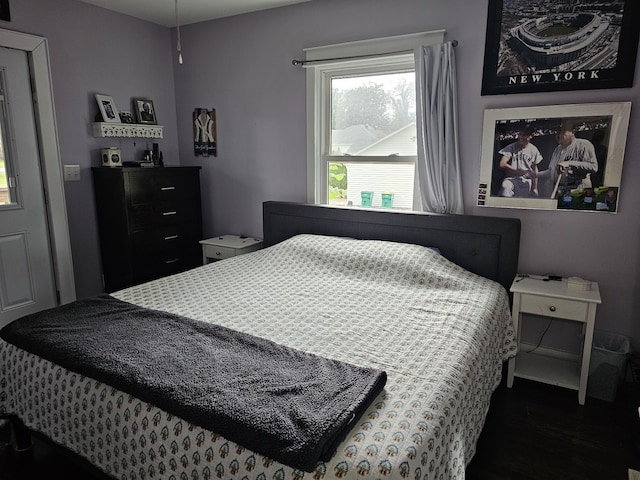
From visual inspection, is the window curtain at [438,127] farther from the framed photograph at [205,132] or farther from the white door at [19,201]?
the white door at [19,201]

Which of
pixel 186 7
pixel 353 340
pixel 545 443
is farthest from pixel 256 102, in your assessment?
pixel 545 443

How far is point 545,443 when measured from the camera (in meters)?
2.07

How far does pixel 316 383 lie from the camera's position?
1.43m

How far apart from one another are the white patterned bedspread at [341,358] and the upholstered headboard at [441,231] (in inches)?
8.2

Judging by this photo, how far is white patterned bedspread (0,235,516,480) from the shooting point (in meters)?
1.24

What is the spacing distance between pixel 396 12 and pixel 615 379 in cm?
265

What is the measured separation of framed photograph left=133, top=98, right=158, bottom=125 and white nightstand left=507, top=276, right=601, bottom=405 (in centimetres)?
322

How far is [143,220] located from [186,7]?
1720mm

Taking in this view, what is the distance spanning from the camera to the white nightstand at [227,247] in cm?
360

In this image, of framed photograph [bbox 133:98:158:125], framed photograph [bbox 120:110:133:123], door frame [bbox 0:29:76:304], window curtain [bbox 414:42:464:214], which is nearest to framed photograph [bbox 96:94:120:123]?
framed photograph [bbox 120:110:133:123]

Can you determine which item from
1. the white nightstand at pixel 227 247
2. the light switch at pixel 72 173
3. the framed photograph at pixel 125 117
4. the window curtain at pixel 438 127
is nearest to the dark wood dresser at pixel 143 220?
the light switch at pixel 72 173

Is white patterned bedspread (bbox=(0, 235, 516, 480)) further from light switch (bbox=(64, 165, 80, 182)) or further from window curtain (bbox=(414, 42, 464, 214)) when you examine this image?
light switch (bbox=(64, 165, 80, 182))

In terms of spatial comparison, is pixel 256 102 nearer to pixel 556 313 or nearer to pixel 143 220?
pixel 143 220

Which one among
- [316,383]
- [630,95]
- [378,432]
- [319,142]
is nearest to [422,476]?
[378,432]
